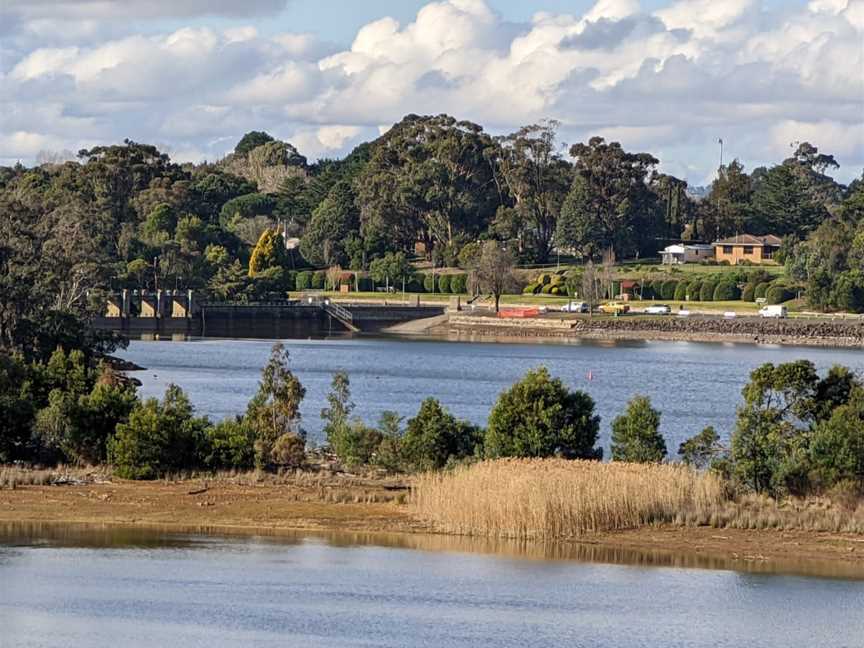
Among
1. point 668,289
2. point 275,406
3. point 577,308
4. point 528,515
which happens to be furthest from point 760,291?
point 528,515

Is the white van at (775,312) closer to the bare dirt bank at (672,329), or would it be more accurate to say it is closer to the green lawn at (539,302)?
the green lawn at (539,302)

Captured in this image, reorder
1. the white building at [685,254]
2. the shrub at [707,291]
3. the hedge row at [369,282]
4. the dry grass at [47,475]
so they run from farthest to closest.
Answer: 1. the white building at [685,254]
2. the hedge row at [369,282]
3. the shrub at [707,291]
4. the dry grass at [47,475]

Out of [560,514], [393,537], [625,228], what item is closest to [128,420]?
[393,537]

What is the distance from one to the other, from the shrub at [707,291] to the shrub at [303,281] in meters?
38.6

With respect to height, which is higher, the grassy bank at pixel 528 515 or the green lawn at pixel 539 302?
the green lawn at pixel 539 302

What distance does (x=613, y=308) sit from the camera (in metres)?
156

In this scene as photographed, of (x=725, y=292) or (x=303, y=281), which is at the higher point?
(x=303, y=281)

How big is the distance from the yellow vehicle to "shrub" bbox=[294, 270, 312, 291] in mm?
32909

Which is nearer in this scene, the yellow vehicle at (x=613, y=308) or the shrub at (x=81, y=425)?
the shrub at (x=81, y=425)

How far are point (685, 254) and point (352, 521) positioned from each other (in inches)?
5589

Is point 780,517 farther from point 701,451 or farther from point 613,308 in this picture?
point 613,308

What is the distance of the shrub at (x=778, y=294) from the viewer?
508 ft

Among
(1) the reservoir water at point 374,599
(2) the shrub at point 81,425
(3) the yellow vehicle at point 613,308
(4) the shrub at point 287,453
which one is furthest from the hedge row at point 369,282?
(1) the reservoir water at point 374,599

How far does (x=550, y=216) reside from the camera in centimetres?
18388
